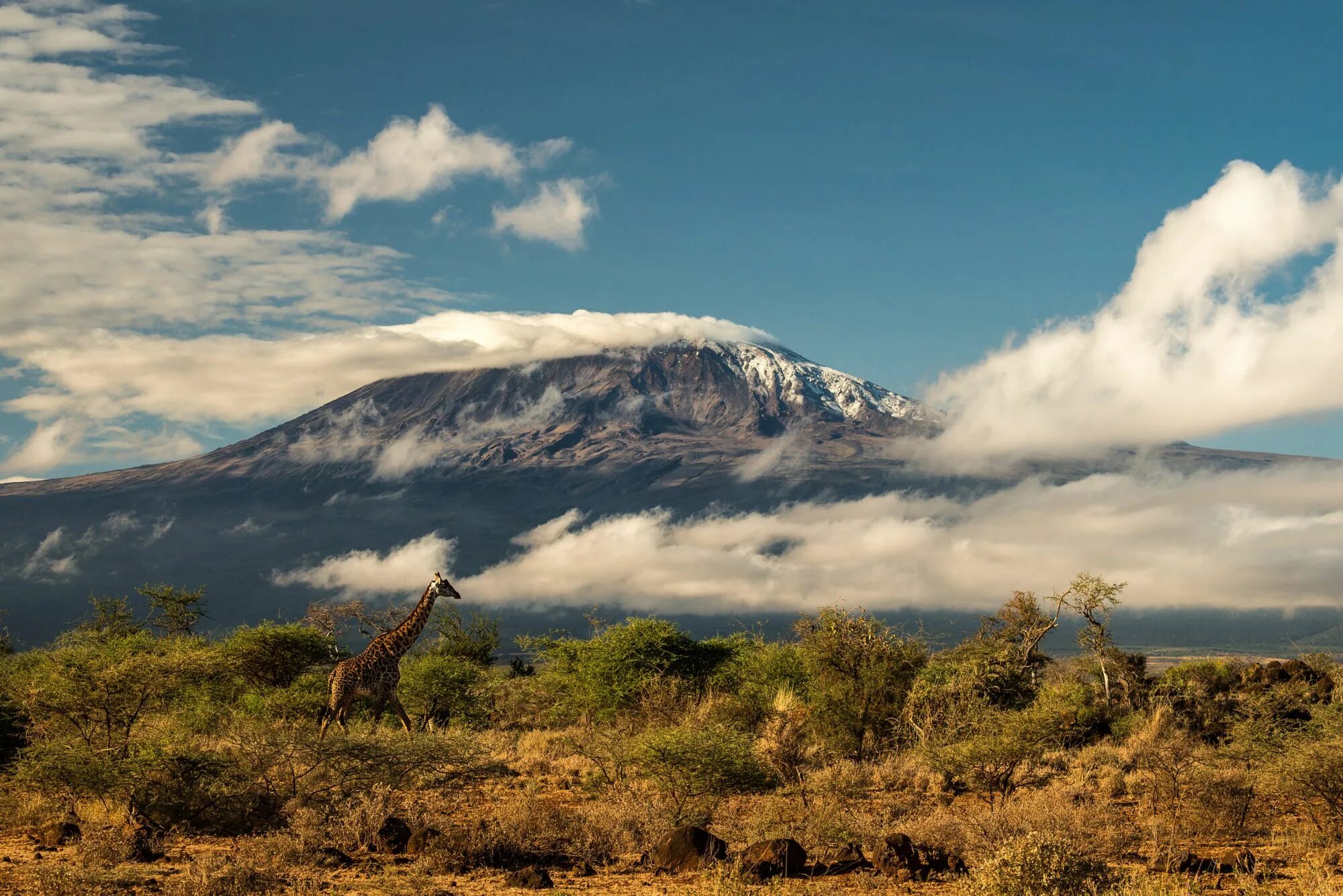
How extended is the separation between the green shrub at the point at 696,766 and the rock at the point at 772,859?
3256 mm

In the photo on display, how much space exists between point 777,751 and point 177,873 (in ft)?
42.2

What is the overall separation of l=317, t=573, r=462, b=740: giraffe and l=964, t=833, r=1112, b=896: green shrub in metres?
14.3

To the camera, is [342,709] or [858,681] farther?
[858,681]

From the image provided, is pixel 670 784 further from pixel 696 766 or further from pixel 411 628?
pixel 411 628

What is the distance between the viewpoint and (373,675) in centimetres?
2483

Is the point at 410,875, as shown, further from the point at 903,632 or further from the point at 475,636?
the point at 475,636

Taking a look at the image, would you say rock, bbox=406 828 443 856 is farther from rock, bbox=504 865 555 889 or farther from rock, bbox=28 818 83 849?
rock, bbox=28 818 83 849

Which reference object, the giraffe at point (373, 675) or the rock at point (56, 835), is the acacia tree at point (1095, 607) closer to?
the giraffe at point (373, 675)

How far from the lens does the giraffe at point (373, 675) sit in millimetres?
24016

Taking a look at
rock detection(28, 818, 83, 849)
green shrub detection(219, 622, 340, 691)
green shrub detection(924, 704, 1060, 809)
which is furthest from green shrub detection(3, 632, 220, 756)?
green shrub detection(924, 704, 1060, 809)

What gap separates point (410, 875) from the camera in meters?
15.8

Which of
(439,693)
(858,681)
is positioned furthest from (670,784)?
(439,693)

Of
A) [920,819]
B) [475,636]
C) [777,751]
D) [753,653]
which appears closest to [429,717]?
[753,653]

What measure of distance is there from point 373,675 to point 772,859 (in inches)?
487
